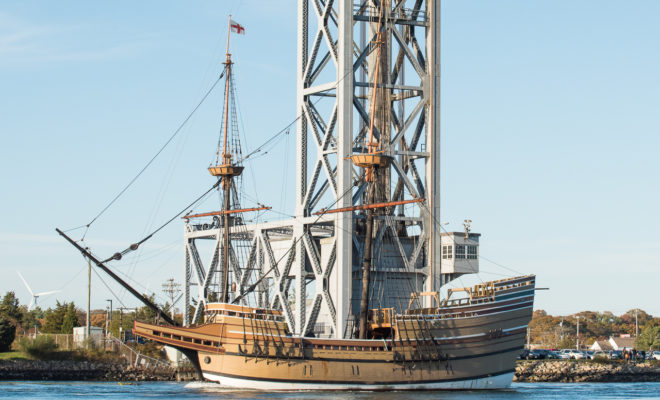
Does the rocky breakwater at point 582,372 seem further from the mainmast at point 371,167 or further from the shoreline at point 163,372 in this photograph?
the mainmast at point 371,167

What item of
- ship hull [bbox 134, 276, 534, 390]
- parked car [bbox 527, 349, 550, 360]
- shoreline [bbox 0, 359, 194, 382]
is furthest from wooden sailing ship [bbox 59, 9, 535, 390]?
parked car [bbox 527, 349, 550, 360]

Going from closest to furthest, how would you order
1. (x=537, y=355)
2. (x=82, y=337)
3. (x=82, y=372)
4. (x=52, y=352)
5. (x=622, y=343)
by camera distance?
(x=82, y=372) < (x=52, y=352) < (x=82, y=337) < (x=537, y=355) < (x=622, y=343)

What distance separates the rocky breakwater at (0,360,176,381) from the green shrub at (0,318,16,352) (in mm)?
9378

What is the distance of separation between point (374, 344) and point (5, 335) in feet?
151

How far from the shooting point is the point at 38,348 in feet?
310

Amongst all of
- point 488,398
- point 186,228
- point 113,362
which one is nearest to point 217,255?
point 186,228

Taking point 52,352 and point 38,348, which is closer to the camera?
point 38,348

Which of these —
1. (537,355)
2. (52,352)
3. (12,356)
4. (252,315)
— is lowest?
(537,355)

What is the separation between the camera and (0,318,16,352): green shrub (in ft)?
327

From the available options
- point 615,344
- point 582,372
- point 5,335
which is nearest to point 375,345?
point 582,372

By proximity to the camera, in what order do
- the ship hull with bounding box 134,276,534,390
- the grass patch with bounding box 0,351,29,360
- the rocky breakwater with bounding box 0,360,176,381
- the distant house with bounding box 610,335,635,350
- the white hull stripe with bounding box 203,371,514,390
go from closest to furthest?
1. the white hull stripe with bounding box 203,371,514,390
2. the ship hull with bounding box 134,276,534,390
3. the rocky breakwater with bounding box 0,360,176,381
4. the grass patch with bounding box 0,351,29,360
5. the distant house with bounding box 610,335,635,350

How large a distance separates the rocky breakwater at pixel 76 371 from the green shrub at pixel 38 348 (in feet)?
6.98

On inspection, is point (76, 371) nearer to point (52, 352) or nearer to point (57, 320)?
point (52, 352)

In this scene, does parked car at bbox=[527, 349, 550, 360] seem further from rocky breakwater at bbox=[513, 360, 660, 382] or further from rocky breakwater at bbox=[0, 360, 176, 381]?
rocky breakwater at bbox=[0, 360, 176, 381]
